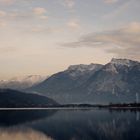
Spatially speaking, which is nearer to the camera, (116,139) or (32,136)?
(116,139)

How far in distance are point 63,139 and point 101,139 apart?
9376mm

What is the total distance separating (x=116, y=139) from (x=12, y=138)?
84.4 feet

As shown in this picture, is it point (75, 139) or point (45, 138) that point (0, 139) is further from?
point (75, 139)

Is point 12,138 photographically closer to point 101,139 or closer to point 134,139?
point 101,139

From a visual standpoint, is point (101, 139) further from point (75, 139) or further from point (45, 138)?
point (45, 138)

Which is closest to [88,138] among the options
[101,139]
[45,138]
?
[101,139]

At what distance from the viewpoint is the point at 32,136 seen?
96938 mm

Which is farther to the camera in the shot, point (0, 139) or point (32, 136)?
point (32, 136)

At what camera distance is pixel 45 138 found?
9238cm

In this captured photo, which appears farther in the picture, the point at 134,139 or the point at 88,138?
the point at 88,138

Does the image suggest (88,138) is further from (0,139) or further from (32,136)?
(0,139)

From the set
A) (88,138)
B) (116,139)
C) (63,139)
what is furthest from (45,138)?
(116,139)

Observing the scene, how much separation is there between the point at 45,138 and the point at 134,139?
22246 millimetres

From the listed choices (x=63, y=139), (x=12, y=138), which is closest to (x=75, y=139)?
(x=63, y=139)
